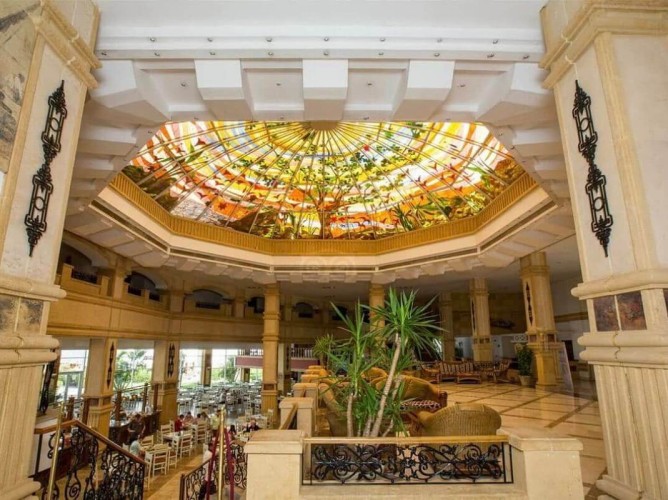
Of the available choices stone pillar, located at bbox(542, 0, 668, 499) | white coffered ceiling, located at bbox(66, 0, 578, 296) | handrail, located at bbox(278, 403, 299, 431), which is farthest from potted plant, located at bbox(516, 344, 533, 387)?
stone pillar, located at bbox(542, 0, 668, 499)

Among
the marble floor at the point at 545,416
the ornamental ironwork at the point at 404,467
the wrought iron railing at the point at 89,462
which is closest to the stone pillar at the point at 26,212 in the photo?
the wrought iron railing at the point at 89,462

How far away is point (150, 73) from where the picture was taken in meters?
3.49

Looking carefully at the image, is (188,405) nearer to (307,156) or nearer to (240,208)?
(240,208)

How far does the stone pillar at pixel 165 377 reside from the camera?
1279cm

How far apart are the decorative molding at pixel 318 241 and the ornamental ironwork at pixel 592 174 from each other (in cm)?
453

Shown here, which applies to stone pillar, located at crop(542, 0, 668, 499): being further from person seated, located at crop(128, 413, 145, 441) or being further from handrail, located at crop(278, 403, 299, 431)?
person seated, located at crop(128, 413, 145, 441)

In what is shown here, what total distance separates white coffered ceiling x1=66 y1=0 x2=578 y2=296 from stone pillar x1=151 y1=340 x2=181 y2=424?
10.8 metres

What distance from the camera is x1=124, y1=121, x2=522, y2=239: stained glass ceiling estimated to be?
7.56 meters

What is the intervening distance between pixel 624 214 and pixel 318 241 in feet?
32.1

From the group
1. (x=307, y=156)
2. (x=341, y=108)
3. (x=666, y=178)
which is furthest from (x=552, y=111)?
(x=307, y=156)

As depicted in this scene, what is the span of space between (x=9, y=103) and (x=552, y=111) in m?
4.14

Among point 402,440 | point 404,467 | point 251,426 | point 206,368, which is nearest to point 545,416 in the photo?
point 404,467

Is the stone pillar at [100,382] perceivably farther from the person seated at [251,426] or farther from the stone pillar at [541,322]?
the stone pillar at [541,322]

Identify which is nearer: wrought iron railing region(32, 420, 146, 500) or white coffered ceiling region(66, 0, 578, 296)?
white coffered ceiling region(66, 0, 578, 296)
